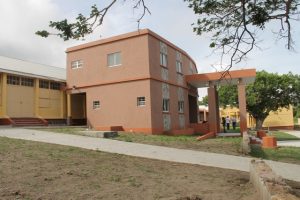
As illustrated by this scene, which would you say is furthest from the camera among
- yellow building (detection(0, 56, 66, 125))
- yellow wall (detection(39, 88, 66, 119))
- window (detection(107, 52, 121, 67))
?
yellow wall (detection(39, 88, 66, 119))

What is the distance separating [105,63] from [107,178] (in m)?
18.7

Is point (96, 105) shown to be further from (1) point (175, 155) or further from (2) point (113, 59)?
(1) point (175, 155)

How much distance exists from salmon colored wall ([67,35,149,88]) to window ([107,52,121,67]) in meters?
0.21

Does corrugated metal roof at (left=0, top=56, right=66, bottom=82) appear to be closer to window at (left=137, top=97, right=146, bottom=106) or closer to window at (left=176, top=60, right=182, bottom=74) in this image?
window at (left=137, top=97, right=146, bottom=106)

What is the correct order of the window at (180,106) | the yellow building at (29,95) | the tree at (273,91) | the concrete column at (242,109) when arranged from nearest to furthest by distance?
the yellow building at (29,95), the concrete column at (242,109), the window at (180,106), the tree at (273,91)

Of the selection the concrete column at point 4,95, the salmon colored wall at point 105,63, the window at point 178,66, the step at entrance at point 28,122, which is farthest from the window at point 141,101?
the concrete column at point 4,95

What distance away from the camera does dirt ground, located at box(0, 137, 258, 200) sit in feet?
25.4

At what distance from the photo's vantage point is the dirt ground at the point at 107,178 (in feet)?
25.4

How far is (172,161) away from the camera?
1288 centimetres

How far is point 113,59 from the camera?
2698 cm

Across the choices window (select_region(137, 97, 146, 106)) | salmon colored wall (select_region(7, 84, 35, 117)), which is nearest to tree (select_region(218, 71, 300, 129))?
window (select_region(137, 97, 146, 106))

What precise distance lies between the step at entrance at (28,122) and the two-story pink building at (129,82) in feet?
9.57

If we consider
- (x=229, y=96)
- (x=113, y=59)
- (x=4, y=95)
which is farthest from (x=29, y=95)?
(x=229, y=96)

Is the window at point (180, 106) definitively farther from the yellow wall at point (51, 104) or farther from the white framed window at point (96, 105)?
the yellow wall at point (51, 104)
